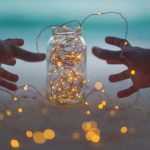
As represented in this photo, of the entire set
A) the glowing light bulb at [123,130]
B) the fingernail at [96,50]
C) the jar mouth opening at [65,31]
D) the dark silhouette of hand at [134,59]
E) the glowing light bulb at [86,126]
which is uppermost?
the jar mouth opening at [65,31]

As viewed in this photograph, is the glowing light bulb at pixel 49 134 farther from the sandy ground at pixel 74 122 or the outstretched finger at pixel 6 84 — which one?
the outstretched finger at pixel 6 84

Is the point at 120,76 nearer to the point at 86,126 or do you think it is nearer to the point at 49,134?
the point at 86,126

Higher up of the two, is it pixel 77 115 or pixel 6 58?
pixel 6 58

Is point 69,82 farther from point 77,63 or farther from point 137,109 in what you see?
point 137,109

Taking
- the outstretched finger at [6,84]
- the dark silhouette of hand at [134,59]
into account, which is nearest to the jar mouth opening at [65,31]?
the dark silhouette of hand at [134,59]

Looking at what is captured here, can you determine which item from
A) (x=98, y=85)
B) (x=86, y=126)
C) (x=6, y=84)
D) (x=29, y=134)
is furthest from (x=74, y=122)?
(x=98, y=85)

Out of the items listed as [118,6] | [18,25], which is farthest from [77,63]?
[118,6]
